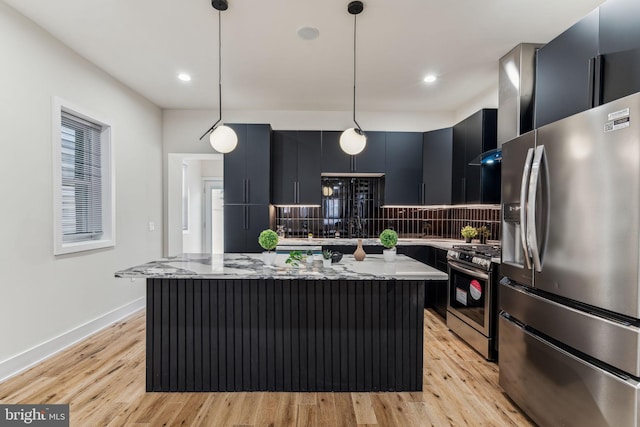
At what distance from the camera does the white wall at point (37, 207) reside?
2.39 metres

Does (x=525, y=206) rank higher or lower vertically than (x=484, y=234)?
higher

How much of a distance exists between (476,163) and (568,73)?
1.52 metres

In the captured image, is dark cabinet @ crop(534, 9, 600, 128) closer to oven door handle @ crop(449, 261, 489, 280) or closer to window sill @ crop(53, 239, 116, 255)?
oven door handle @ crop(449, 261, 489, 280)

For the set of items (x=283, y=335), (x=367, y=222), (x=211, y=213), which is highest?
(x=211, y=213)

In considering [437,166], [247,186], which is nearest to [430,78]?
[437,166]

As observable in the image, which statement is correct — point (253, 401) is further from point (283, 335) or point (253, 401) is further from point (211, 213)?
point (211, 213)

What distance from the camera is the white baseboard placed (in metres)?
2.42

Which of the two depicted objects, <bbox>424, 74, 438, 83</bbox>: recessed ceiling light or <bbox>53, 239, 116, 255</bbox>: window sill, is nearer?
<bbox>53, 239, 116, 255</bbox>: window sill

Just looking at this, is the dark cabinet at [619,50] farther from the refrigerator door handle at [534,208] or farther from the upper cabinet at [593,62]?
Result: the refrigerator door handle at [534,208]

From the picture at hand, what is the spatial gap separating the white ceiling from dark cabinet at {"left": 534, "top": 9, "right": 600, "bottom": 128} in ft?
1.52

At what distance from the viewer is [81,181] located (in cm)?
326

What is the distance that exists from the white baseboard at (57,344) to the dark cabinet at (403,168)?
12.2 feet

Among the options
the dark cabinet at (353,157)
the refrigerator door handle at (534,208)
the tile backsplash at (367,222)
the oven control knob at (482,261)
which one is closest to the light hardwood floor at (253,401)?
the oven control knob at (482,261)

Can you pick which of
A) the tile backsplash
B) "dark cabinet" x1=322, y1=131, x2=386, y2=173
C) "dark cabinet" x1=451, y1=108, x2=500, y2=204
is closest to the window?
the tile backsplash
